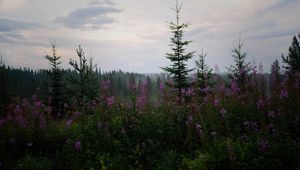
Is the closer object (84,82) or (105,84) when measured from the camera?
(105,84)

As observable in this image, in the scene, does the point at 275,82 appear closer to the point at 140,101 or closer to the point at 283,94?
the point at 283,94

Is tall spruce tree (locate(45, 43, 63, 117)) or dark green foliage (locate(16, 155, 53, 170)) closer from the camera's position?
dark green foliage (locate(16, 155, 53, 170))

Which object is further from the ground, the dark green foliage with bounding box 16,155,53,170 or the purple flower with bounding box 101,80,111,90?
the purple flower with bounding box 101,80,111,90

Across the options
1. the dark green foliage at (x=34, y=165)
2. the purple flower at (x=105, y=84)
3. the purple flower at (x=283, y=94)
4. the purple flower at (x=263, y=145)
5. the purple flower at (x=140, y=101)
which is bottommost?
the dark green foliage at (x=34, y=165)

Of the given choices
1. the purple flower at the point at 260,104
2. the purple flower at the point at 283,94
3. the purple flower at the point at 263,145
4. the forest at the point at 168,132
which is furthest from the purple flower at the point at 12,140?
the purple flower at the point at 283,94

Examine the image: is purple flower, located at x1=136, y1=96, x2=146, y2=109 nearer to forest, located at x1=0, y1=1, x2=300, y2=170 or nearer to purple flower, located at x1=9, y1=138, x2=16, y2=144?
forest, located at x1=0, y1=1, x2=300, y2=170

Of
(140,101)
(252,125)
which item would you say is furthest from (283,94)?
(140,101)

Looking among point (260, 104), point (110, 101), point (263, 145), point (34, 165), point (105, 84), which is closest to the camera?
point (263, 145)

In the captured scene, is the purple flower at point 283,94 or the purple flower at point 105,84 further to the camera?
the purple flower at point 105,84

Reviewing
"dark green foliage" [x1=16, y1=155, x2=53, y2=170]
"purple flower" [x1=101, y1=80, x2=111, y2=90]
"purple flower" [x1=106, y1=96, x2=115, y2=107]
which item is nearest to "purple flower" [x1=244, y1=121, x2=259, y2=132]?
"purple flower" [x1=106, y1=96, x2=115, y2=107]

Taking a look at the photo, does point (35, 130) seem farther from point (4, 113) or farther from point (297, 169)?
point (297, 169)

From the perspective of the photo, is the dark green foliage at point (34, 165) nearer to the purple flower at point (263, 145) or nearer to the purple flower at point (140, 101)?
the purple flower at point (140, 101)

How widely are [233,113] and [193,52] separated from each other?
10417 millimetres

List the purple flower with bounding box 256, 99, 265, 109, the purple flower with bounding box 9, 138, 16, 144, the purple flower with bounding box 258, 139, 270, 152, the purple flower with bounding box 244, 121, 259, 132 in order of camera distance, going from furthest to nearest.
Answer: the purple flower with bounding box 9, 138, 16, 144
the purple flower with bounding box 256, 99, 265, 109
the purple flower with bounding box 244, 121, 259, 132
the purple flower with bounding box 258, 139, 270, 152
